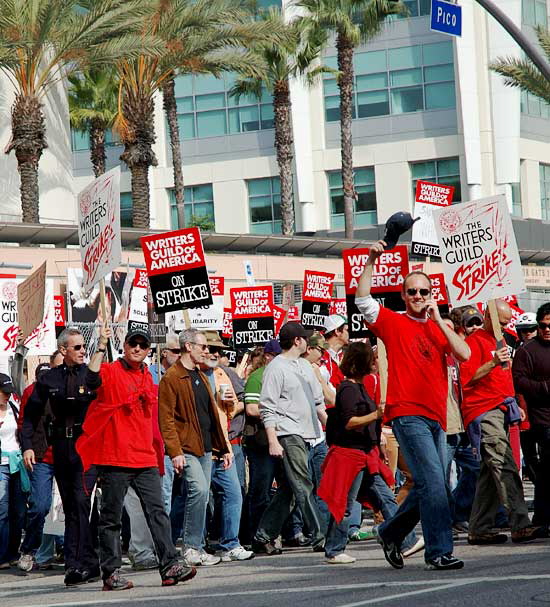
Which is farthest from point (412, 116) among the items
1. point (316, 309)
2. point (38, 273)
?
point (38, 273)

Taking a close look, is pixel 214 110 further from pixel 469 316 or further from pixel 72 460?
pixel 72 460

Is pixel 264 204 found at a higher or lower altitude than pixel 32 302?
higher

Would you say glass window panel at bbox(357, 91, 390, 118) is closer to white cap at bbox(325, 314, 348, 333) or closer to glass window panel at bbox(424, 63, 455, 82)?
glass window panel at bbox(424, 63, 455, 82)

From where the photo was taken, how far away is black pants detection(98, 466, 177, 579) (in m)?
9.95

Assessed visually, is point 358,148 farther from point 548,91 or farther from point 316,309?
point 316,309

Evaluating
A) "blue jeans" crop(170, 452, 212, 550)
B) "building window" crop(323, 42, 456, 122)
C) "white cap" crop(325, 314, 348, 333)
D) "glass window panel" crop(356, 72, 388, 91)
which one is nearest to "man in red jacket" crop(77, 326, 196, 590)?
"blue jeans" crop(170, 452, 212, 550)

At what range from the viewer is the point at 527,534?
10.7 meters

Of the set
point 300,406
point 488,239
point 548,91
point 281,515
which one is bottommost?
point 281,515

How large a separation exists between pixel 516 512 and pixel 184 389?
257 centimetres

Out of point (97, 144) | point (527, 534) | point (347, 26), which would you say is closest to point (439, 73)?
point (347, 26)

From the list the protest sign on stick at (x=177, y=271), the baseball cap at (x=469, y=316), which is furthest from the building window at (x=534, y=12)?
the baseball cap at (x=469, y=316)

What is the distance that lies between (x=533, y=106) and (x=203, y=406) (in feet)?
162

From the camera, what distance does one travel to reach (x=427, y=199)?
837 inches

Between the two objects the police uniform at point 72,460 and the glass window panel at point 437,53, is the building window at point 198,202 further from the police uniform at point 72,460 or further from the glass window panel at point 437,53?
the police uniform at point 72,460
